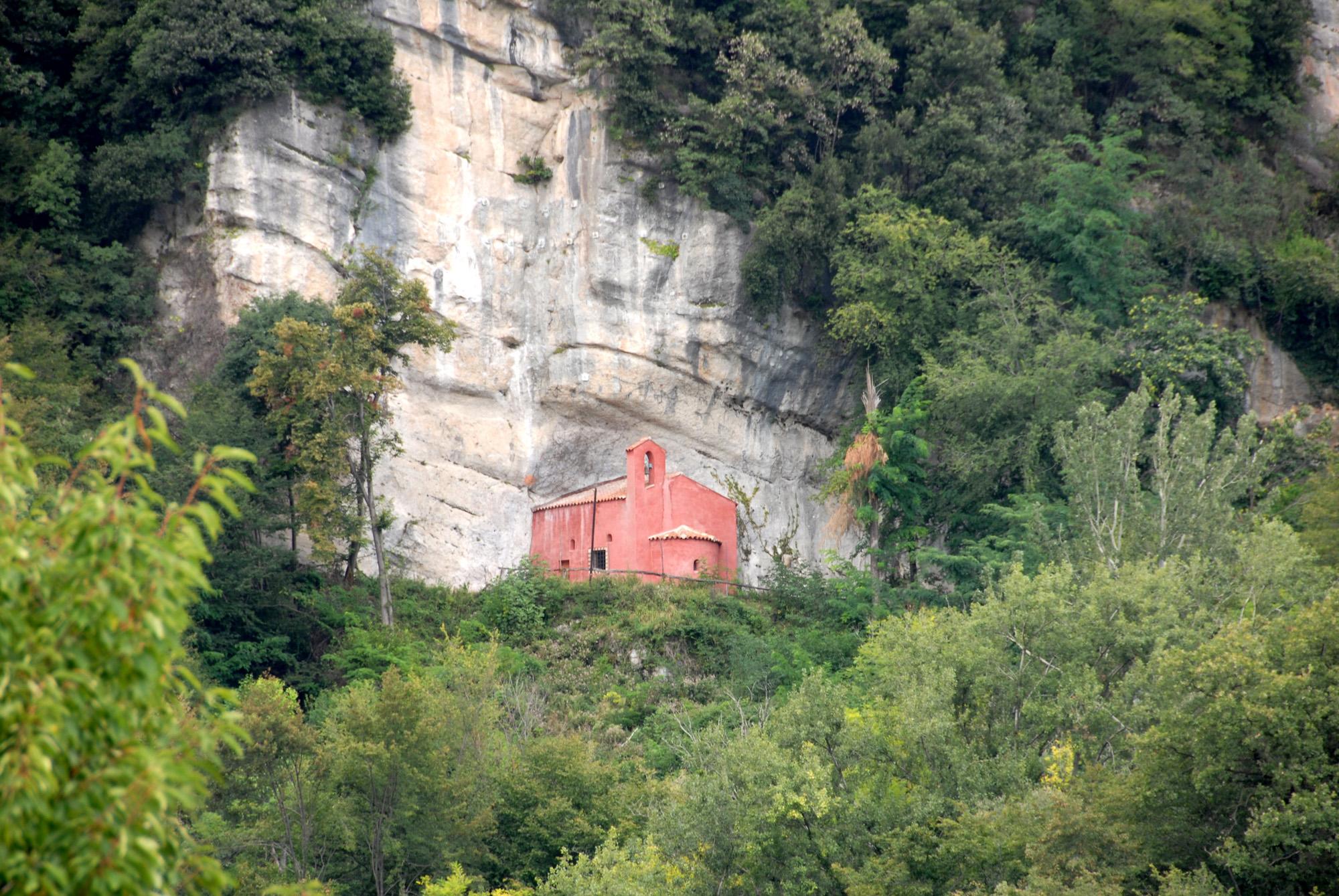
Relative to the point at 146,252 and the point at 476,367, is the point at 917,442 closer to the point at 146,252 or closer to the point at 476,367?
the point at 476,367

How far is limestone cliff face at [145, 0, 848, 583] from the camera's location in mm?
36969

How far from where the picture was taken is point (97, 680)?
7.32 metres

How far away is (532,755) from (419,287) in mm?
13140

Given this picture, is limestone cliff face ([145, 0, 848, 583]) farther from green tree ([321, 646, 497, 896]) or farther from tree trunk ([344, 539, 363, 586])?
green tree ([321, 646, 497, 896])

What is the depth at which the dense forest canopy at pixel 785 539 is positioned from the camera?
16.4 m

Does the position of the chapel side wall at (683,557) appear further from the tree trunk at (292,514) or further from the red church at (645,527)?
the tree trunk at (292,514)

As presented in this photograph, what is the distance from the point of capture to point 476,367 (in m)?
38.5

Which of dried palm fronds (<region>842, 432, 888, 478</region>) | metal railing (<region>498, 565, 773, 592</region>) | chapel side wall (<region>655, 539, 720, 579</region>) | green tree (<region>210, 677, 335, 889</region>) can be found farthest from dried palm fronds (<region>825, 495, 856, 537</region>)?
green tree (<region>210, 677, 335, 889</region>)

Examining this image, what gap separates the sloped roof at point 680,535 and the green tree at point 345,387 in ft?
22.2

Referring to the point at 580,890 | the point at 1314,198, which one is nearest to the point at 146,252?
the point at 580,890

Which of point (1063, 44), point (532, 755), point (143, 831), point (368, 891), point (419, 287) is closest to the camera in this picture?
point (143, 831)

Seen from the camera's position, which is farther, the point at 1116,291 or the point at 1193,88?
the point at 1193,88

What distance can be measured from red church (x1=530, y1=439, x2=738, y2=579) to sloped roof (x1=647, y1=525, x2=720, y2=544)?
0.02m

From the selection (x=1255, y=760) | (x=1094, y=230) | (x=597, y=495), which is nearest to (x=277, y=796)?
(x=1255, y=760)
